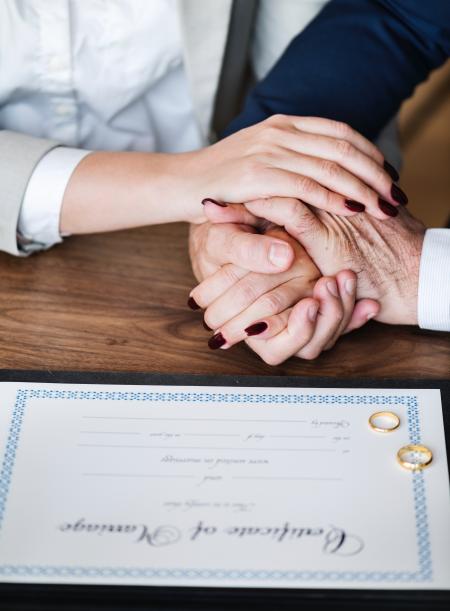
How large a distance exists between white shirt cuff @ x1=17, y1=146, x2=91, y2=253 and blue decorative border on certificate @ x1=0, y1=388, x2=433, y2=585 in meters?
0.22

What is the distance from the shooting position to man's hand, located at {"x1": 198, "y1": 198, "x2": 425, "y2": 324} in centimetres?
75

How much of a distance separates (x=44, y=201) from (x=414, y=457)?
0.44 m

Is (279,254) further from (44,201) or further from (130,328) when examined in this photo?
(44,201)

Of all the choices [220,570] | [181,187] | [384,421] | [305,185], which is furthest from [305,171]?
[220,570]

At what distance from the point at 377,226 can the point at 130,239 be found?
0.25 m

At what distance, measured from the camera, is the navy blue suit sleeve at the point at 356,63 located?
0.94 metres

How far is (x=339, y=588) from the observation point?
513 mm

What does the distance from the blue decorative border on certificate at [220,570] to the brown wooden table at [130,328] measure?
0.15 feet

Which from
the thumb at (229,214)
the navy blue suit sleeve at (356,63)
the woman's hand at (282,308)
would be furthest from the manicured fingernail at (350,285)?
the navy blue suit sleeve at (356,63)

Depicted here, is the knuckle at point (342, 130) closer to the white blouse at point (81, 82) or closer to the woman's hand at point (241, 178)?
the woman's hand at point (241, 178)

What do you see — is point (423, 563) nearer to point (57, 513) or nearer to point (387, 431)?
point (387, 431)

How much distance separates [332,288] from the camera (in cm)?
73

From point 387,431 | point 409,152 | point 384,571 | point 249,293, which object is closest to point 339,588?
point 384,571

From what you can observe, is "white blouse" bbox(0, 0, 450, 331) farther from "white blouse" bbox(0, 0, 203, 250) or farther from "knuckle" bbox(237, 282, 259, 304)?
"knuckle" bbox(237, 282, 259, 304)
